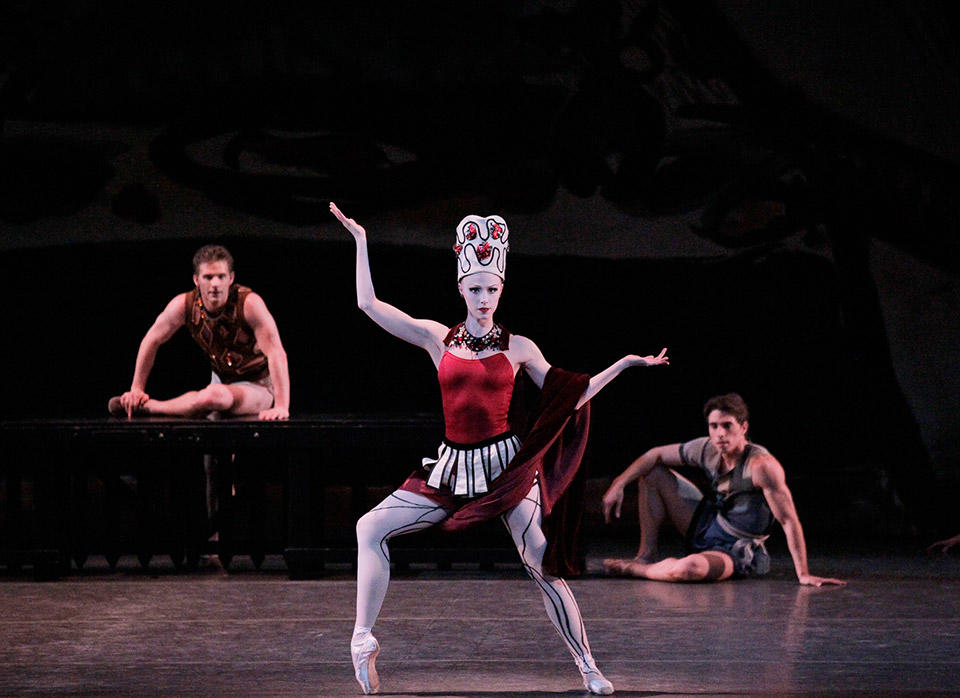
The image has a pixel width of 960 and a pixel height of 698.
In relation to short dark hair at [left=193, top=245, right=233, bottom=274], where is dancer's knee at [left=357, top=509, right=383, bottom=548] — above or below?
below

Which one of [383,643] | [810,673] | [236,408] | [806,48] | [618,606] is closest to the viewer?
[810,673]

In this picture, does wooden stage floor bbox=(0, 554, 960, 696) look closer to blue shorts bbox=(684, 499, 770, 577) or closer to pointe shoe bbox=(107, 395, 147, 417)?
blue shorts bbox=(684, 499, 770, 577)

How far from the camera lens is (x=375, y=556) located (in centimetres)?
429

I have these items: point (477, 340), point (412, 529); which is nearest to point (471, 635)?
point (412, 529)

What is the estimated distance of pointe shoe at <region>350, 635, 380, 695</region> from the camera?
4168 millimetres

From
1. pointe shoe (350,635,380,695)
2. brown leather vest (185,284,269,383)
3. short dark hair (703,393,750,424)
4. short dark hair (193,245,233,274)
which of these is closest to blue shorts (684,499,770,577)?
short dark hair (703,393,750,424)

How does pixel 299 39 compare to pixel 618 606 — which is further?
pixel 299 39

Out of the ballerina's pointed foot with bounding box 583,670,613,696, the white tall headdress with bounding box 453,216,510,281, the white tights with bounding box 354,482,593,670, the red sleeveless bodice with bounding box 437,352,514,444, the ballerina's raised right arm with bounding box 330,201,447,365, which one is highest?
the white tall headdress with bounding box 453,216,510,281

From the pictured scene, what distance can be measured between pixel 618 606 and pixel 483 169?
317 centimetres

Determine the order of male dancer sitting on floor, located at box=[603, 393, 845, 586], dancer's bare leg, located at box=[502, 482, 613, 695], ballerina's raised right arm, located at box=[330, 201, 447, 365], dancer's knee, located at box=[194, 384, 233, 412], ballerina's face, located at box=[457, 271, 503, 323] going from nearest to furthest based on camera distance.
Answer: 1. dancer's bare leg, located at box=[502, 482, 613, 695]
2. ballerina's face, located at box=[457, 271, 503, 323]
3. ballerina's raised right arm, located at box=[330, 201, 447, 365]
4. male dancer sitting on floor, located at box=[603, 393, 845, 586]
5. dancer's knee, located at box=[194, 384, 233, 412]

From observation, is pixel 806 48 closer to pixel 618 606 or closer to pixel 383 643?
pixel 618 606

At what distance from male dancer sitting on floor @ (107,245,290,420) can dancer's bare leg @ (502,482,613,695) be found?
2.49 meters

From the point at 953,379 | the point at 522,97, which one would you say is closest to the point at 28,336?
the point at 522,97

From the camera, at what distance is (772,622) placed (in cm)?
528
